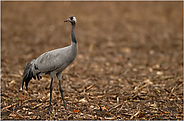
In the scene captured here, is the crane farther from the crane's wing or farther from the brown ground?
the brown ground

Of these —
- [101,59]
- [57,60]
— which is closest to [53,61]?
[57,60]

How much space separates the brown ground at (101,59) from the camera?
5.18 meters

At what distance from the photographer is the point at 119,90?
5.99 metres

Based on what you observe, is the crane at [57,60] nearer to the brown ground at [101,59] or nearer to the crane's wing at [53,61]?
the crane's wing at [53,61]

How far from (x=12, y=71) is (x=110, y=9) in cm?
632

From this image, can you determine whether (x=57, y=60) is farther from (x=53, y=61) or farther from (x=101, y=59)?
(x=101, y=59)

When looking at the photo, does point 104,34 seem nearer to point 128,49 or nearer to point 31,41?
point 128,49

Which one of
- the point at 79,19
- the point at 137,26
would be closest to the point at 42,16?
the point at 79,19

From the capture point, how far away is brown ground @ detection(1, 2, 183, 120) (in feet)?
17.0

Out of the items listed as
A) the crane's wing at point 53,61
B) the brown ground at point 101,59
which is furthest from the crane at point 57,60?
the brown ground at point 101,59

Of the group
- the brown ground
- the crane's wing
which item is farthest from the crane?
the brown ground

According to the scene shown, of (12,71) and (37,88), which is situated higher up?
(12,71)

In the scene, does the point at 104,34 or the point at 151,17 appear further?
the point at 151,17

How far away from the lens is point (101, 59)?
26.1ft
